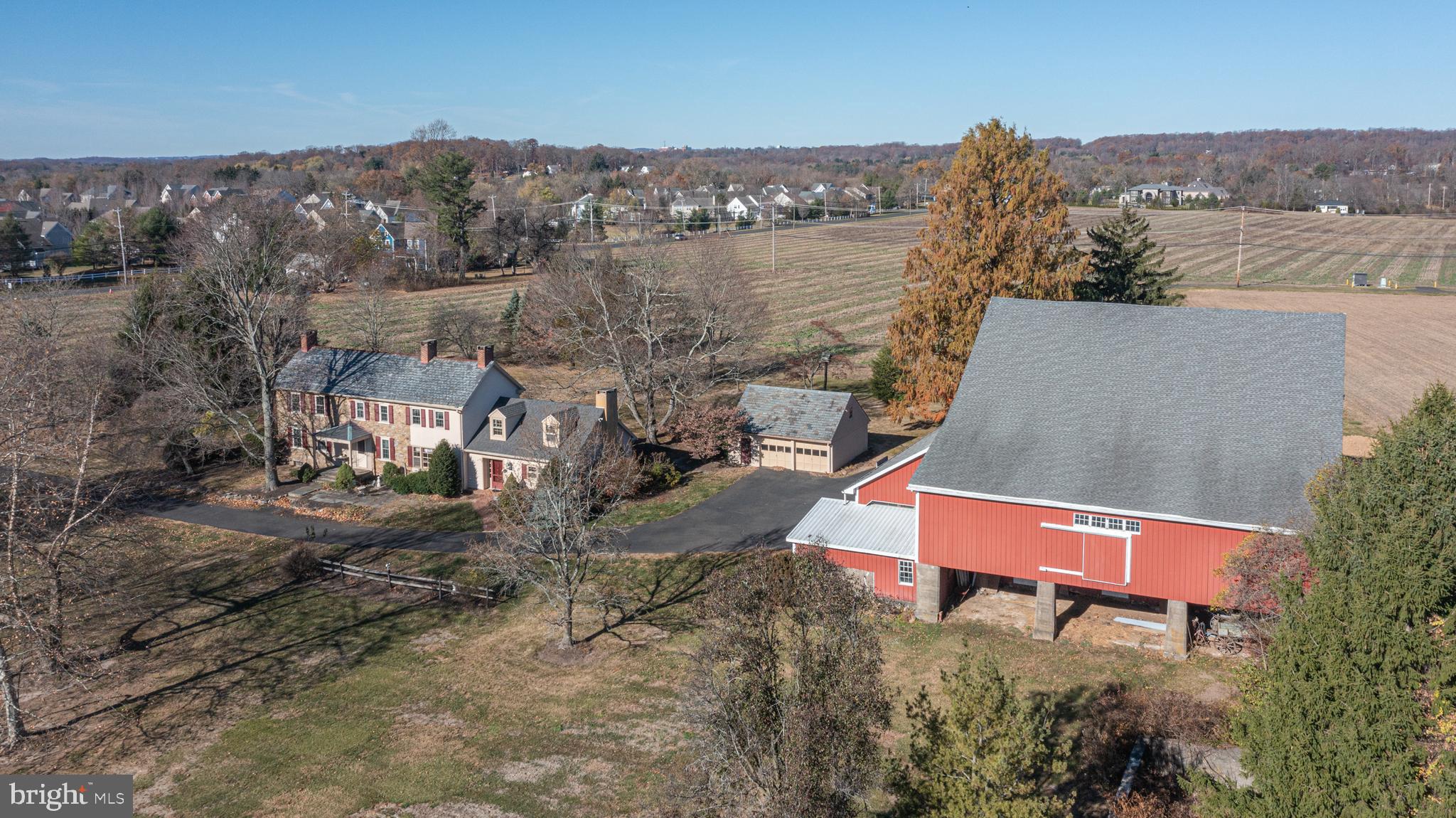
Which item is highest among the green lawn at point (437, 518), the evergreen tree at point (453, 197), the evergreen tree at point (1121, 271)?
the evergreen tree at point (453, 197)

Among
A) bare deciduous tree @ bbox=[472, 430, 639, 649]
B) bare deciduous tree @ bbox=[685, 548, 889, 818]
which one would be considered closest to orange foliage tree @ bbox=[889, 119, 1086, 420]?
bare deciduous tree @ bbox=[472, 430, 639, 649]

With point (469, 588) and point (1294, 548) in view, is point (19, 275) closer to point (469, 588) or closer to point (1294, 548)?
point (469, 588)

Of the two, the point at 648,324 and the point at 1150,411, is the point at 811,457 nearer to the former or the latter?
the point at 648,324

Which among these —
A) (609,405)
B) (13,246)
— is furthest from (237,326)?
(13,246)

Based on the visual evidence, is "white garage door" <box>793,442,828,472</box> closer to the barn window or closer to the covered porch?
the barn window

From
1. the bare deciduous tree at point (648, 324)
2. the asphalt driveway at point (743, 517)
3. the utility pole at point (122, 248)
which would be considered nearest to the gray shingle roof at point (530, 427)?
the asphalt driveway at point (743, 517)

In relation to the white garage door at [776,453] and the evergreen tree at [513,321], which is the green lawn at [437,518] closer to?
the white garage door at [776,453]
